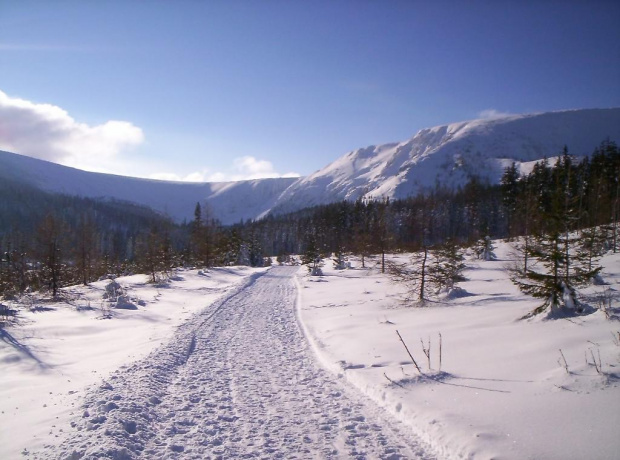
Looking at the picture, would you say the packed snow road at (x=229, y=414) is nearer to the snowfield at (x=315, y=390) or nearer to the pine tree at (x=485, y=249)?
the snowfield at (x=315, y=390)

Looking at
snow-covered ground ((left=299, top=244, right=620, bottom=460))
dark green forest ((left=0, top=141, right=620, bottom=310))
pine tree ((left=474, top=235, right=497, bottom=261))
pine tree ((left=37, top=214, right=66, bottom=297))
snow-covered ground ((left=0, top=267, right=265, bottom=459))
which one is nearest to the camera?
snow-covered ground ((left=299, top=244, right=620, bottom=460))

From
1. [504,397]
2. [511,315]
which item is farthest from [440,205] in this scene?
[504,397]

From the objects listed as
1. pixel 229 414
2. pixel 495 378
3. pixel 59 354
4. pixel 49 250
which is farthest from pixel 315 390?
pixel 49 250

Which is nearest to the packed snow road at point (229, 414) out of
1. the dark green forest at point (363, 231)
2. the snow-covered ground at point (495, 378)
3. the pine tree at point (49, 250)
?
the snow-covered ground at point (495, 378)

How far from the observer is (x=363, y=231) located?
58.5 meters

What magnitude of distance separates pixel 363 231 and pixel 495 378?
5173 centimetres

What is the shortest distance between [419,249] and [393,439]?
1395 cm

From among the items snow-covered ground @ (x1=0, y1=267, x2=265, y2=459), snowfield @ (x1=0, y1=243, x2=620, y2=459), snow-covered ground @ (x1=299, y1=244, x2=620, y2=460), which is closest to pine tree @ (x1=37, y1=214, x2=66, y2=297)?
snow-covered ground @ (x1=0, y1=267, x2=265, y2=459)

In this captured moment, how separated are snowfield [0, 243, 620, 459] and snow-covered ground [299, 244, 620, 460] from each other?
3cm

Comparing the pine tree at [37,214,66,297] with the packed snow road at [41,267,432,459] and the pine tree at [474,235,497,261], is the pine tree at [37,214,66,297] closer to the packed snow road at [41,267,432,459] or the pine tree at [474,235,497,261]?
the packed snow road at [41,267,432,459]

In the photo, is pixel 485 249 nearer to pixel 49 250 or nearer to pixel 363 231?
pixel 363 231

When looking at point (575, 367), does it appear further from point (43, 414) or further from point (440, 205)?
point (440, 205)

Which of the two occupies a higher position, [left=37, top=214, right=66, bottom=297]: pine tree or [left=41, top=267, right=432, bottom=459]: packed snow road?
[left=37, top=214, right=66, bottom=297]: pine tree

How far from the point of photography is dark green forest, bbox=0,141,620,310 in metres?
21.9
